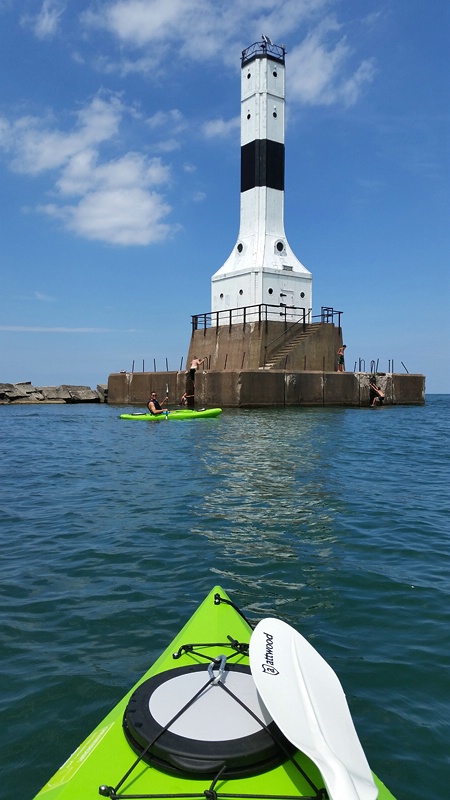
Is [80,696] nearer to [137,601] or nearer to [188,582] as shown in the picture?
[137,601]

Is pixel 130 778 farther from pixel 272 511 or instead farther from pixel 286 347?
pixel 286 347

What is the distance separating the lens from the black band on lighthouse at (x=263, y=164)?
29.3 m

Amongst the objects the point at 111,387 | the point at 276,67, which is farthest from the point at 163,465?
the point at 276,67

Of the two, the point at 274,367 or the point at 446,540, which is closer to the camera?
the point at 446,540

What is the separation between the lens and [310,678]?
2459mm

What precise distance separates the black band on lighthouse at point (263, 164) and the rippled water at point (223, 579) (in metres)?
21.6

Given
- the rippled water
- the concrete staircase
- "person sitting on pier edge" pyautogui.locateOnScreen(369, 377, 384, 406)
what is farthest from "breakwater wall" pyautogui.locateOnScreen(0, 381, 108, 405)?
the rippled water

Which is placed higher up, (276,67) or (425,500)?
(276,67)

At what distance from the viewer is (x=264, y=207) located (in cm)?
2975

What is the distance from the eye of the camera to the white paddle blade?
6.71 ft

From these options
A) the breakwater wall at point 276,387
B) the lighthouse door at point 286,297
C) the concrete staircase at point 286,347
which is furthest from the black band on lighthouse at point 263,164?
the breakwater wall at point 276,387

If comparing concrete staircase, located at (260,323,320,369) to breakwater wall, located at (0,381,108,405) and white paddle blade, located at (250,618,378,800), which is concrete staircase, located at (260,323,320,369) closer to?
breakwater wall, located at (0,381,108,405)

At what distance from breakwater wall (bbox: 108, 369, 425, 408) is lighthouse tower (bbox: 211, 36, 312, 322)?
4572 mm

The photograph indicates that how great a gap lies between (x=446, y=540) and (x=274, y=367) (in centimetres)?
2012
